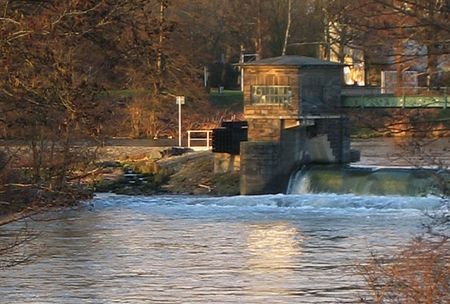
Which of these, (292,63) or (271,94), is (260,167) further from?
(292,63)

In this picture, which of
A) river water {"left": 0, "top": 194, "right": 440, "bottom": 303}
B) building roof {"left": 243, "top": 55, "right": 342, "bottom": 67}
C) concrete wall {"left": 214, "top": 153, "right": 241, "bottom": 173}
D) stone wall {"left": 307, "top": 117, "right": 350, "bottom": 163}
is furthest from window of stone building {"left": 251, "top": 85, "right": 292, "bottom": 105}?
river water {"left": 0, "top": 194, "right": 440, "bottom": 303}

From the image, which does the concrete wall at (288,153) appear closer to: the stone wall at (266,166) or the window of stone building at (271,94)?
the stone wall at (266,166)

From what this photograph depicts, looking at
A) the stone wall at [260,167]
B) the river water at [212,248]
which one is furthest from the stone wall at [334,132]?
the river water at [212,248]

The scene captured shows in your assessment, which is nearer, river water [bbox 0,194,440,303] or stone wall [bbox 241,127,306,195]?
river water [bbox 0,194,440,303]

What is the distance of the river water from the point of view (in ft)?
70.3

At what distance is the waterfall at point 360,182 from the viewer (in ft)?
120

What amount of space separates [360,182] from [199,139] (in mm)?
16092

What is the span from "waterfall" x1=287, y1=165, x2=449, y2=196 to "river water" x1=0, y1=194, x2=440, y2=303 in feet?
1.86

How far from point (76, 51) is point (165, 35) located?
71 centimetres

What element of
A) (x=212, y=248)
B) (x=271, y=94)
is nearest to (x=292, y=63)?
(x=271, y=94)

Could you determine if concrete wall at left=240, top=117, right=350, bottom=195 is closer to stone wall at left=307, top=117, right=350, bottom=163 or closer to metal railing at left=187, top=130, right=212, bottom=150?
stone wall at left=307, top=117, right=350, bottom=163

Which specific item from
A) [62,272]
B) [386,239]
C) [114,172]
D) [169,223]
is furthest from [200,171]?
[62,272]

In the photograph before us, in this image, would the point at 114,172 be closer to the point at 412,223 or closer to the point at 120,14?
the point at 412,223

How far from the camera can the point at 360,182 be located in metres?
37.4
